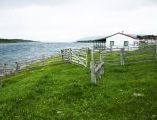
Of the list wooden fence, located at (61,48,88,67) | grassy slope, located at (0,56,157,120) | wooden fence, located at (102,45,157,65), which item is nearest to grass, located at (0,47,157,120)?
grassy slope, located at (0,56,157,120)

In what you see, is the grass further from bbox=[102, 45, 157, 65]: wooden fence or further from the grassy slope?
bbox=[102, 45, 157, 65]: wooden fence

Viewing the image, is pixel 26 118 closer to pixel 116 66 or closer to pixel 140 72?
pixel 140 72

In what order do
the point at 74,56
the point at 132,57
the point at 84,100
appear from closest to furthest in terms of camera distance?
the point at 84,100
the point at 74,56
the point at 132,57

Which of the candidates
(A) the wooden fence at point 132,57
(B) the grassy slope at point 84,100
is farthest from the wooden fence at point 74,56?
(B) the grassy slope at point 84,100

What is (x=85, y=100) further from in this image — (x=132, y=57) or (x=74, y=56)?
(x=132, y=57)

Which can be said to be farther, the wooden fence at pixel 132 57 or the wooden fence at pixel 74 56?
the wooden fence at pixel 74 56

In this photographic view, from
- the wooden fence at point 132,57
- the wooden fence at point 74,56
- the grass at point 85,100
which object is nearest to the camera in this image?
the grass at point 85,100

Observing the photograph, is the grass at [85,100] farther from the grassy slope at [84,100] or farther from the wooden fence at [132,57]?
the wooden fence at [132,57]

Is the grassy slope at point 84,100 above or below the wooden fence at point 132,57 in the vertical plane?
below

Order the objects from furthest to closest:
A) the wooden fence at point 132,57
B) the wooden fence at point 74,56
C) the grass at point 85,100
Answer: the wooden fence at point 74,56
the wooden fence at point 132,57
the grass at point 85,100

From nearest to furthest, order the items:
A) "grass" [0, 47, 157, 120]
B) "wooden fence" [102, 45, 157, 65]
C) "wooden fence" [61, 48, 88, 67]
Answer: "grass" [0, 47, 157, 120] → "wooden fence" [102, 45, 157, 65] → "wooden fence" [61, 48, 88, 67]

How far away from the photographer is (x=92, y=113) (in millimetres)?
14148

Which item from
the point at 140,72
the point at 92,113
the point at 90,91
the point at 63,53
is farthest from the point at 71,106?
the point at 63,53

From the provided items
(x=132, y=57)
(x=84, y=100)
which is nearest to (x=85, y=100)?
(x=84, y=100)
